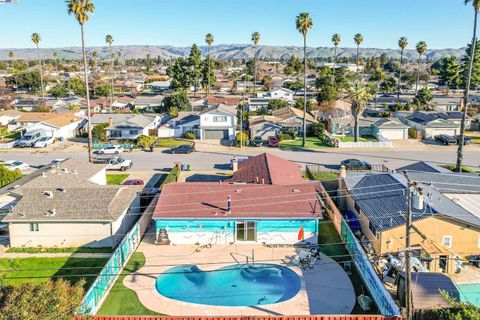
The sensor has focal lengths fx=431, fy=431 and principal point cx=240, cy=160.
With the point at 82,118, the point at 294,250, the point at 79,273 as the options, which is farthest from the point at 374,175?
the point at 82,118

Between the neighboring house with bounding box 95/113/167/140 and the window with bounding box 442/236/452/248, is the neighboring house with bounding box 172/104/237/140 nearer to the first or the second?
the neighboring house with bounding box 95/113/167/140

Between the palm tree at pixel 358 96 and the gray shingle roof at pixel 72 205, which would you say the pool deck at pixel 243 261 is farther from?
the palm tree at pixel 358 96

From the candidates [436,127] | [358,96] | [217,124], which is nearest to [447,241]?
[358,96]

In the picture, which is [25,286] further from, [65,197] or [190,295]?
[65,197]

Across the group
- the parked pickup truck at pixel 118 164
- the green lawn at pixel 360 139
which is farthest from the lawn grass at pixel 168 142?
the green lawn at pixel 360 139

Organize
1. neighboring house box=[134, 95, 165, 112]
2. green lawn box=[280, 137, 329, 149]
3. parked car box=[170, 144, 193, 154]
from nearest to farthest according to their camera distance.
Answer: parked car box=[170, 144, 193, 154]
green lawn box=[280, 137, 329, 149]
neighboring house box=[134, 95, 165, 112]

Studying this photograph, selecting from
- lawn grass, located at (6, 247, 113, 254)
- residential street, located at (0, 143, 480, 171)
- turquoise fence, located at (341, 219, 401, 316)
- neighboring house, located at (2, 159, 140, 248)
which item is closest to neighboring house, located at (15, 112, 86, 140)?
residential street, located at (0, 143, 480, 171)
